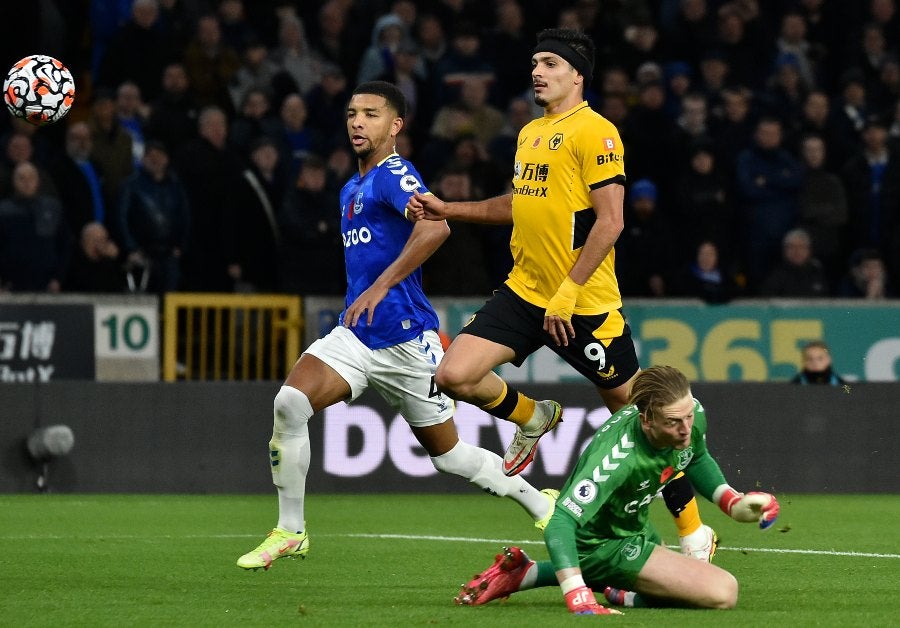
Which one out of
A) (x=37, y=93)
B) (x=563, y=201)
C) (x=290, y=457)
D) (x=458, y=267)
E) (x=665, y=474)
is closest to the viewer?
(x=665, y=474)

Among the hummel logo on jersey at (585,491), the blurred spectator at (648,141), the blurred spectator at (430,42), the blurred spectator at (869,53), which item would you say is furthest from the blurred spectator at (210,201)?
the hummel logo on jersey at (585,491)

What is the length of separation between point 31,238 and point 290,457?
743 centimetres

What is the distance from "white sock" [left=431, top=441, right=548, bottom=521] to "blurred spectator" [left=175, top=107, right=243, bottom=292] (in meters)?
7.74

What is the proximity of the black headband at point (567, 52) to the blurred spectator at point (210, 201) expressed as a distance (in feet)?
25.5

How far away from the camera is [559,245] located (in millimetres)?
8430

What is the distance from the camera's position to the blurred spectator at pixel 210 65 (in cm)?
1706

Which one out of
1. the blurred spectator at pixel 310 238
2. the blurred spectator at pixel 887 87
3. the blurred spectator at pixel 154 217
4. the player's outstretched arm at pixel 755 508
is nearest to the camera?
the player's outstretched arm at pixel 755 508

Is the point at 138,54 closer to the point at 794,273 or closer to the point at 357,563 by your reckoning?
the point at 794,273

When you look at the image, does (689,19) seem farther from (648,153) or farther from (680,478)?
(680,478)

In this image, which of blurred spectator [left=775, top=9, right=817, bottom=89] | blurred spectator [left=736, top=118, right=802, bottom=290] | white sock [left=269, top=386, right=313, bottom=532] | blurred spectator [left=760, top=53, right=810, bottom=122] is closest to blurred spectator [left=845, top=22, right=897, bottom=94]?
blurred spectator [left=775, top=9, right=817, bottom=89]

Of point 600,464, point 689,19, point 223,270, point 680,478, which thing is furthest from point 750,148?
point 600,464

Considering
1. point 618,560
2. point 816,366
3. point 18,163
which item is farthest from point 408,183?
point 18,163

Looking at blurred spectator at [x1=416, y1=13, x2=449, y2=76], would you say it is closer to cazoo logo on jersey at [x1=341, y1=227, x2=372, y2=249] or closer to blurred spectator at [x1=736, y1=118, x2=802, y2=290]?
blurred spectator at [x1=736, y1=118, x2=802, y2=290]

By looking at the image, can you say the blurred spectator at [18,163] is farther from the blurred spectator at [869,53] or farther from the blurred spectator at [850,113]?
the blurred spectator at [869,53]
